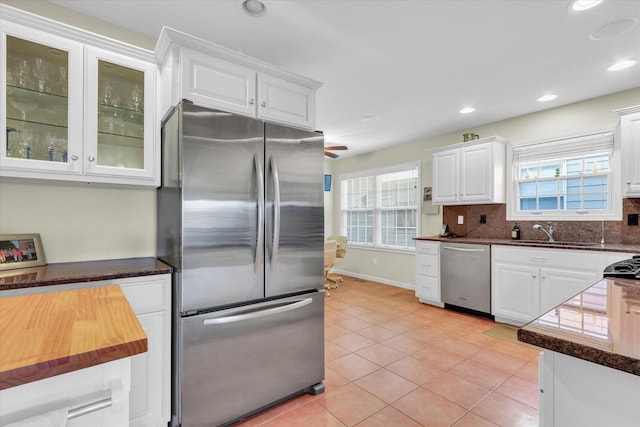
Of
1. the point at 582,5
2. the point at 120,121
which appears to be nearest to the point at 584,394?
the point at 582,5

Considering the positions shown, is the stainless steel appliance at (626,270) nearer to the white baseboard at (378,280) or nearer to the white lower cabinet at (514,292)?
the white lower cabinet at (514,292)

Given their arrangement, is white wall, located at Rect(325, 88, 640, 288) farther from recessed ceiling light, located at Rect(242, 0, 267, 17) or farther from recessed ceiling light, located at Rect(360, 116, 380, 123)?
recessed ceiling light, located at Rect(242, 0, 267, 17)

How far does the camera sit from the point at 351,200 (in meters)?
6.66

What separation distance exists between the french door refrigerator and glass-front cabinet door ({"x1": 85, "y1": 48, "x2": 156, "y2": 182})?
0.15 meters

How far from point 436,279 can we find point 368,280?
1.95m

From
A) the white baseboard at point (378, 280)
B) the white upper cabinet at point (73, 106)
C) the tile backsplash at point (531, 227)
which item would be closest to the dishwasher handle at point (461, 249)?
the tile backsplash at point (531, 227)

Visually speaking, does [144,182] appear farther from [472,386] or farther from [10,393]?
[472,386]

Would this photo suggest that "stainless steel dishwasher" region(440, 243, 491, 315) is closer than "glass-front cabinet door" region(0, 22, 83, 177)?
No

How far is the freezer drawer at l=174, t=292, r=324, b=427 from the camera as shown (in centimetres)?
168

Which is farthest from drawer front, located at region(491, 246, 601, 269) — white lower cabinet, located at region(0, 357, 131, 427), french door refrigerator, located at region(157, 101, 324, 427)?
white lower cabinet, located at region(0, 357, 131, 427)

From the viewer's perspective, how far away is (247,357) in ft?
6.07

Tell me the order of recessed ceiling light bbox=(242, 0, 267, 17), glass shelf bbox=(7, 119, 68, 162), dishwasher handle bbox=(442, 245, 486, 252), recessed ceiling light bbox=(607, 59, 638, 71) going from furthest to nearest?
dishwasher handle bbox=(442, 245, 486, 252) < recessed ceiling light bbox=(607, 59, 638, 71) < recessed ceiling light bbox=(242, 0, 267, 17) < glass shelf bbox=(7, 119, 68, 162)

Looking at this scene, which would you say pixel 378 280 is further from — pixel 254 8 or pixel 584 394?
pixel 584 394

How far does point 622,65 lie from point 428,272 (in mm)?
2933
